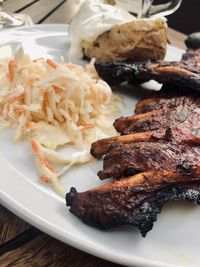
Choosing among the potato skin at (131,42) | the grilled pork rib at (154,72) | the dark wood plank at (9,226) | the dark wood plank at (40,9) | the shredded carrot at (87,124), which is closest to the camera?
the dark wood plank at (9,226)

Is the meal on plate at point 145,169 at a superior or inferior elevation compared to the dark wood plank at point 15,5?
superior

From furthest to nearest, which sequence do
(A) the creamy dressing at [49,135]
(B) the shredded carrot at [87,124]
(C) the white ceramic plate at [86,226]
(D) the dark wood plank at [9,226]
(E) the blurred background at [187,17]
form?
(E) the blurred background at [187,17] < (B) the shredded carrot at [87,124] < (A) the creamy dressing at [49,135] < (D) the dark wood plank at [9,226] < (C) the white ceramic plate at [86,226]

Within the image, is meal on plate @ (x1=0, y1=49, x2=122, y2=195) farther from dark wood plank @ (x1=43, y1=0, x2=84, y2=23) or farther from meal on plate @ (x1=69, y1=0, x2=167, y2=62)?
dark wood plank @ (x1=43, y1=0, x2=84, y2=23)

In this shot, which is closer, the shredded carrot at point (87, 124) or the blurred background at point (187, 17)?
the shredded carrot at point (87, 124)

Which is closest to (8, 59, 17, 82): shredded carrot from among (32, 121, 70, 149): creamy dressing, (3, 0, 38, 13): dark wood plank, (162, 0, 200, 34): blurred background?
(32, 121, 70, 149): creamy dressing

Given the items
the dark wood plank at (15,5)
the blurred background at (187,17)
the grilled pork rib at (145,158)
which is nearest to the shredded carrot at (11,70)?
the grilled pork rib at (145,158)

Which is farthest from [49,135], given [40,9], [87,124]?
[40,9]

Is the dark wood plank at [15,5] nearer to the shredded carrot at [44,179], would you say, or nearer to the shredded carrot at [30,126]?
the shredded carrot at [30,126]

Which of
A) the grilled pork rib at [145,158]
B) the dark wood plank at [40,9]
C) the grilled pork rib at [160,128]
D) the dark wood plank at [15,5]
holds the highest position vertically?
the grilled pork rib at [145,158]

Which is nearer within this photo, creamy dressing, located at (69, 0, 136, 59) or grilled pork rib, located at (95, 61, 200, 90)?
grilled pork rib, located at (95, 61, 200, 90)
